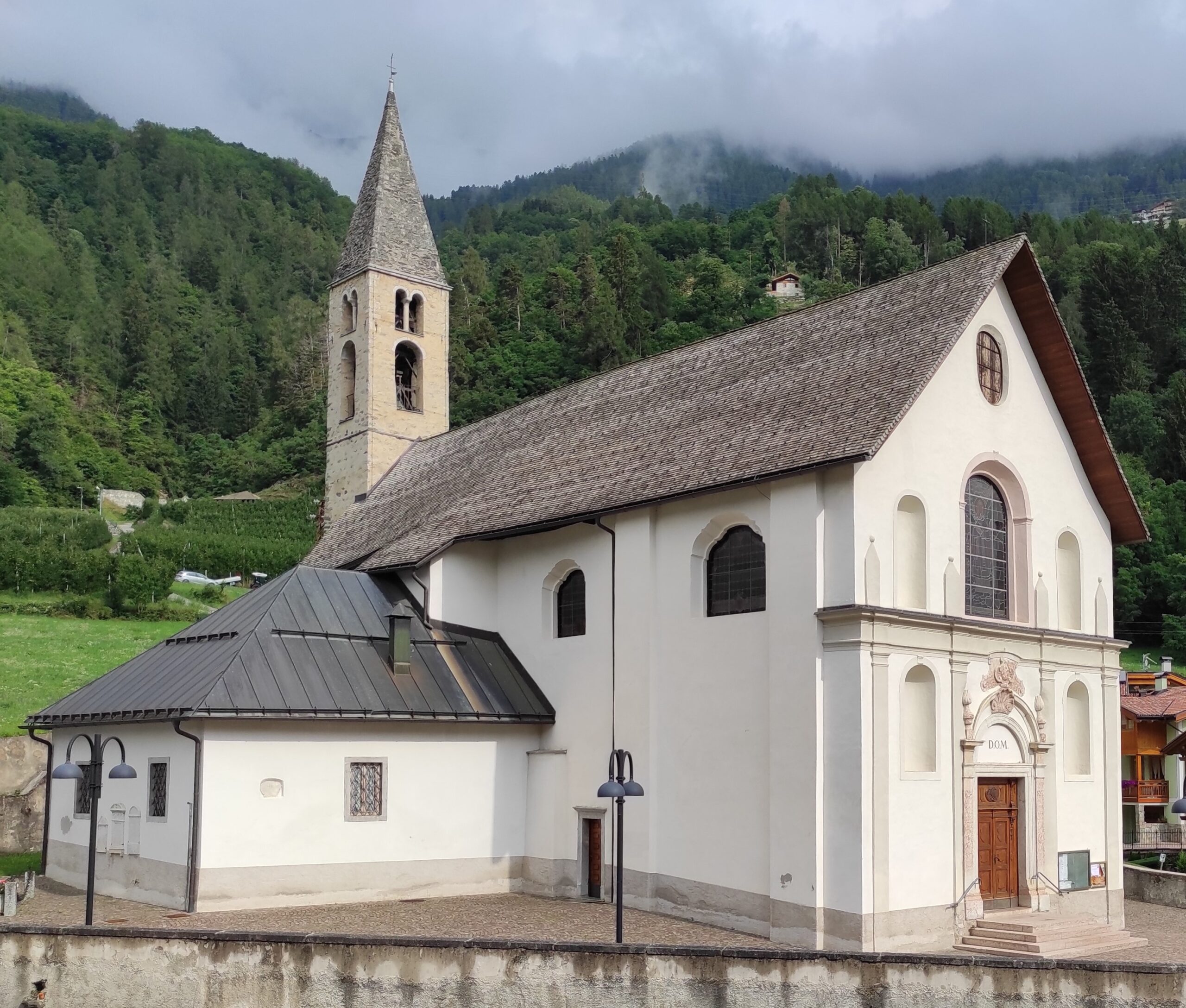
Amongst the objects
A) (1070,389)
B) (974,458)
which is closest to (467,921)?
(974,458)

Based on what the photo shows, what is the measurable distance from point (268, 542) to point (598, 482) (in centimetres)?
5995

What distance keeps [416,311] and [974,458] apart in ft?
75.6

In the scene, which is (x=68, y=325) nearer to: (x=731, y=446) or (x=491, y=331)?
(x=491, y=331)

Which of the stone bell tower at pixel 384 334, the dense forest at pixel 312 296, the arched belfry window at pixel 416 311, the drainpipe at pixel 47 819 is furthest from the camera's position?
the dense forest at pixel 312 296

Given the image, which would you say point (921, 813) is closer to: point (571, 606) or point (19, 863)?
point (571, 606)

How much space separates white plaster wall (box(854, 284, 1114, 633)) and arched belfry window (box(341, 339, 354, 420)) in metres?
23.0

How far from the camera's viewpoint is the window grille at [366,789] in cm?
2395

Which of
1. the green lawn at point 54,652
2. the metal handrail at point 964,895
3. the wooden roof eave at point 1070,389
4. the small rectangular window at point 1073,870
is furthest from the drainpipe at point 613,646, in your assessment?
the green lawn at point 54,652

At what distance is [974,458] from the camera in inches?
899

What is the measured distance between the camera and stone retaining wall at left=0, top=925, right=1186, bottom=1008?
14.4 m

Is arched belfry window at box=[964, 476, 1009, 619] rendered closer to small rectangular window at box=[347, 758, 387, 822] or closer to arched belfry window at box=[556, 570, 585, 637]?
arched belfry window at box=[556, 570, 585, 637]

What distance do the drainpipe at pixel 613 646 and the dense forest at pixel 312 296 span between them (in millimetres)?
54995

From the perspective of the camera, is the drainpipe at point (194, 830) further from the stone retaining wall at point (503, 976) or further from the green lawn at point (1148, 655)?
the green lawn at point (1148, 655)

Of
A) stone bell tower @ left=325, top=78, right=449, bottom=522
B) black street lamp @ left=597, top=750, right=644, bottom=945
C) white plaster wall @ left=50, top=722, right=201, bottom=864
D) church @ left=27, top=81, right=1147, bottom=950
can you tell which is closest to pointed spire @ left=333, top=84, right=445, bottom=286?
stone bell tower @ left=325, top=78, right=449, bottom=522
